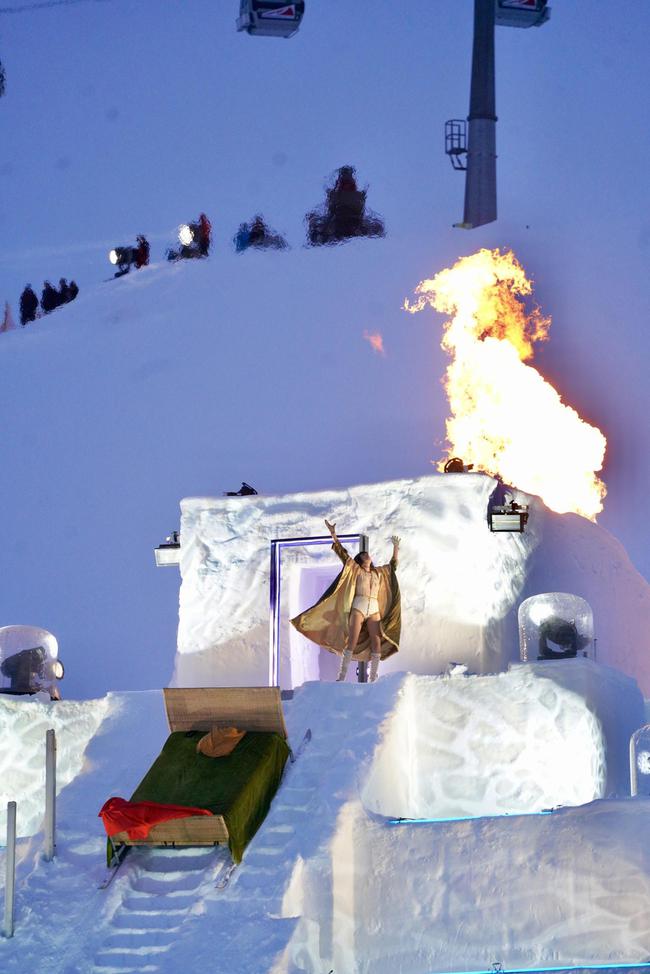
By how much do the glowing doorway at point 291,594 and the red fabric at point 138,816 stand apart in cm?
510

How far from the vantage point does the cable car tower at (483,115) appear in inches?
1468

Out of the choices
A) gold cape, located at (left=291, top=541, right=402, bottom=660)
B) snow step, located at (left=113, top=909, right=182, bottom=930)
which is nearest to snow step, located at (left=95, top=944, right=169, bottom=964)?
snow step, located at (left=113, top=909, right=182, bottom=930)

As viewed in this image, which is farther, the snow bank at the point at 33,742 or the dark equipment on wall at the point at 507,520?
the dark equipment on wall at the point at 507,520

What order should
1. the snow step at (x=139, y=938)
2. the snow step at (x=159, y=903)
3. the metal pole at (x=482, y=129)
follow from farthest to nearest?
the metal pole at (x=482, y=129) → the snow step at (x=159, y=903) → the snow step at (x=139, y=938)

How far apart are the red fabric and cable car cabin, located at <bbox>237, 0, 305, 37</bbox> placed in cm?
2744

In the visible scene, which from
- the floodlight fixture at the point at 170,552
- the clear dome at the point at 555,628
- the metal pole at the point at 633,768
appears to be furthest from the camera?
the floodlight fixture at the point at 170,552

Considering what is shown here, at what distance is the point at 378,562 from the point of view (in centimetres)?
1941

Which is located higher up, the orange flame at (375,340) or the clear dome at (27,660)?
the orange flame at (375,340)

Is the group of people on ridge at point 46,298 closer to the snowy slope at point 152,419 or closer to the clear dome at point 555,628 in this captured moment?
the snowy slope at point 152,419

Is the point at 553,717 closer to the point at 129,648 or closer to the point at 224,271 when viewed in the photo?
the point at 129,648

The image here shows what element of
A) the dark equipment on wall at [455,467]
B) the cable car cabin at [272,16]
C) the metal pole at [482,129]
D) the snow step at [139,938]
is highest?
the cable car cabin at [272,16]

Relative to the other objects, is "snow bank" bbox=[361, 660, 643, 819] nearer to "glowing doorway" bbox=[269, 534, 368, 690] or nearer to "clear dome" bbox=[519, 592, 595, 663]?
"clear dome" bbox=[519, 592, 595, 663]

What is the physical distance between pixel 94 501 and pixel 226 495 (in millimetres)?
13443

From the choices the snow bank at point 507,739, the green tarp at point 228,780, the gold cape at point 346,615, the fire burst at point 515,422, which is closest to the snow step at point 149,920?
the green tarp at point 228,780
